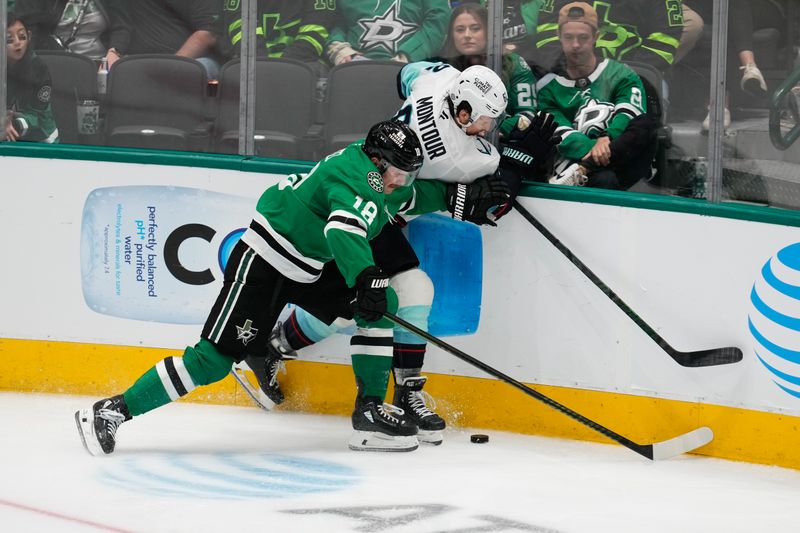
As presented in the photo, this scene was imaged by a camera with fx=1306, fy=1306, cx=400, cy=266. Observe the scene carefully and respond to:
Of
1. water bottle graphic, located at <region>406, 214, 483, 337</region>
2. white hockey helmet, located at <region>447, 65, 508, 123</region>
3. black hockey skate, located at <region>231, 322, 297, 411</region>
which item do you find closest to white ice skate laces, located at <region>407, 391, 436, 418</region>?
water bottle graphic, located at <region>406, 214, 483, 337</region>

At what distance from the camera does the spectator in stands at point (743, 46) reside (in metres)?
4.12

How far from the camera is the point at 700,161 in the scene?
168 inches

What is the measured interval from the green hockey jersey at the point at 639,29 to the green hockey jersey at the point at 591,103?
0.20 ft

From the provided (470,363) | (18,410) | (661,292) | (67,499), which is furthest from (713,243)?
(18,410)

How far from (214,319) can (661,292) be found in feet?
4.76

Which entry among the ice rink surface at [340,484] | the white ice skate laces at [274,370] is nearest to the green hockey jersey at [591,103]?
the ice rink surface at [340,484]

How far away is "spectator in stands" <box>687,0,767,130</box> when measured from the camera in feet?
13.5

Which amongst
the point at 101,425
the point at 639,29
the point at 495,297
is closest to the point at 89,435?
the point at 101,425

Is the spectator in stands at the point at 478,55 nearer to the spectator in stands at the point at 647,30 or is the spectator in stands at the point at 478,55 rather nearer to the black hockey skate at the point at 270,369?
the spectator in stands at the point at 647,30

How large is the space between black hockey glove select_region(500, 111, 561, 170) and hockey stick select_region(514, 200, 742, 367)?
187 millimetres

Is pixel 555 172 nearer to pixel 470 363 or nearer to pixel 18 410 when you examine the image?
pixel 470 363

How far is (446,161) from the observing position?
4.36m

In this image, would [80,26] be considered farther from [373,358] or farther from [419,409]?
[419,409]

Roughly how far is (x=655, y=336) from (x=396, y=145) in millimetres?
1046
